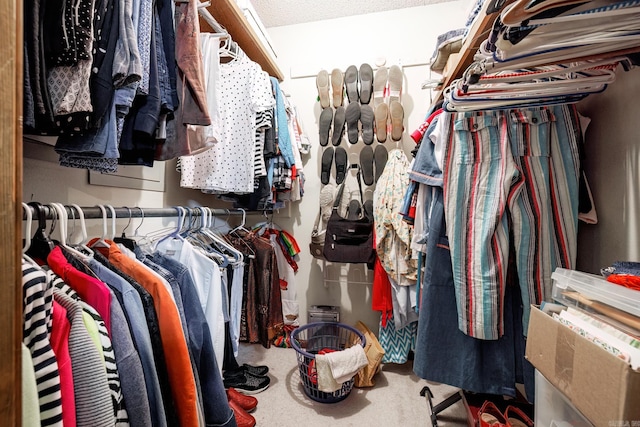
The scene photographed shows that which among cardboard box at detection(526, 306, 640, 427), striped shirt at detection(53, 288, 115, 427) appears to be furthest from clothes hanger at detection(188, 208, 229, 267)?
cardboard box at detection(526, 306, 640, 427)

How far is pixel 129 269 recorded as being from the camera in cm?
73

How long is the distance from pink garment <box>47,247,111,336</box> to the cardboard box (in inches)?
32.7

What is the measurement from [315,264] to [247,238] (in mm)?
711

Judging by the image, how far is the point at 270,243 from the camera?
1927mm

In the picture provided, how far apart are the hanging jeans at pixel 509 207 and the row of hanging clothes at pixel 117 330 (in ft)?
2.74

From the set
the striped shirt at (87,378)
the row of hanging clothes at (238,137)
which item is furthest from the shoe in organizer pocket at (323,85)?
the striped shirt at (87,378)

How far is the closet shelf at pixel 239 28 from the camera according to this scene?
131 centimetres

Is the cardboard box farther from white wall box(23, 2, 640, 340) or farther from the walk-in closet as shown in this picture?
white wall box(23, 2, 640, 340)

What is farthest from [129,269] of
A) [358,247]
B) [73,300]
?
[358,247]

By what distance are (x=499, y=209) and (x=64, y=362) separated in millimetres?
1088

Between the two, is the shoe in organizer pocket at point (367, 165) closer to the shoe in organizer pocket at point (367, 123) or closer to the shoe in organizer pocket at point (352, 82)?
the shoe in organizer pocket at point (367, 123)

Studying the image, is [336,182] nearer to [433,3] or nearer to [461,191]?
[461,191]

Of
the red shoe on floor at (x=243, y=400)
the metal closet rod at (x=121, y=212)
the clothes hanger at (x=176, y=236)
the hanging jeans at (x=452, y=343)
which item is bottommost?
the red shoe on floor at (x=243, y=400)

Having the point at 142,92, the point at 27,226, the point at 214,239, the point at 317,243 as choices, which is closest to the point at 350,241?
the point at 317,243
